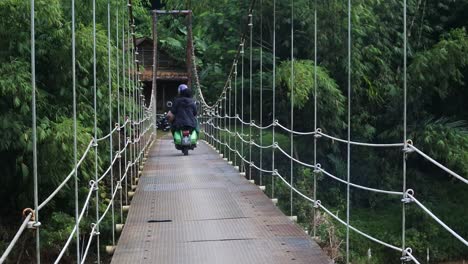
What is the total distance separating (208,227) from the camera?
295 centimetres

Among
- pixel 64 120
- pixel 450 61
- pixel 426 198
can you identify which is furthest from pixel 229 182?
pixel 426 198

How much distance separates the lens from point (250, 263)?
2.33m

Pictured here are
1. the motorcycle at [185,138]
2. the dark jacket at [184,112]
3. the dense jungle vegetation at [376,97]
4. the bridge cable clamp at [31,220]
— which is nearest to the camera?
the bridge cable clamp at [31,220]

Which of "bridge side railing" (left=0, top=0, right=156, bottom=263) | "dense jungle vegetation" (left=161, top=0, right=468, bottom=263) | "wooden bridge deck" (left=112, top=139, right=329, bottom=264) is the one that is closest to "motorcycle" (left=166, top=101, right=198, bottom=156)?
"bridge side railing" (left=0, top=0, right=156, bottom=263)

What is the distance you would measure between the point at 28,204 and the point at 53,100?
753 mm

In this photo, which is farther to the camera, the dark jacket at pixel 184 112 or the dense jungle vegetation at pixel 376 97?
the dense jungle vegetation at pixel 376 97

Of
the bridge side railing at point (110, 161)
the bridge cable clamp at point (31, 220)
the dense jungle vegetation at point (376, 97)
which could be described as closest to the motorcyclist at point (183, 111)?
the bridge side railing at point (110, 161)

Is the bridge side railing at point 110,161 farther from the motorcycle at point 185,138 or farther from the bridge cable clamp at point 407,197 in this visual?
the bridge cable clamp at point 407,197

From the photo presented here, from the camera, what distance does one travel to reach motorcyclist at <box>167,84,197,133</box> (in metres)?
6.23

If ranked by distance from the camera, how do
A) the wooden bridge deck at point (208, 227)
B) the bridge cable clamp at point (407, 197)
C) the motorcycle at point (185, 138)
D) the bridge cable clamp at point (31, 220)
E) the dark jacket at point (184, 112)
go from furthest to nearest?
the motorcycle at point (185, 138) → the dark jacket at point (184, 112) → the wooden bridge deck at point (208, 227) → the bridge cable clamp at point (407, 197) → the bridge cable clamp at point (31, 220)

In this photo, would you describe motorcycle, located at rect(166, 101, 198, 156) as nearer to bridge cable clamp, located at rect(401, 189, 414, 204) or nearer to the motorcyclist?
the motorcyclist

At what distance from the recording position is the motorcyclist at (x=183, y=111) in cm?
623

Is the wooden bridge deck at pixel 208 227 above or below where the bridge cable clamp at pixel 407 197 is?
below

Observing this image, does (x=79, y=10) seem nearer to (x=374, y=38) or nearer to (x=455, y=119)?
(x=374, y=38)
